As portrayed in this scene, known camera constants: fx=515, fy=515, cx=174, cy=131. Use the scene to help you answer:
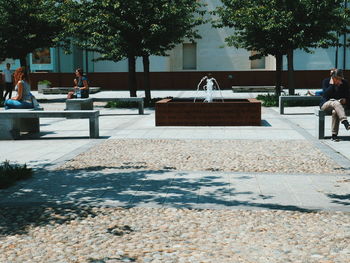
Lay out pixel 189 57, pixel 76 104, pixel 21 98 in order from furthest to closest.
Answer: pixel 189 57, pixel 76 104, pixel 21 98

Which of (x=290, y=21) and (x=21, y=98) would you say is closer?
(x=21, y=98)

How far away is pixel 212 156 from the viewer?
10.2 m

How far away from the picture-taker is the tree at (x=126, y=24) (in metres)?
22.0

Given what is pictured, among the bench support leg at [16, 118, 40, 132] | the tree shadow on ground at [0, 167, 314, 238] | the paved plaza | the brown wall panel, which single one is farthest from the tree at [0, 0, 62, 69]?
the tree shadow on ground at [0, 167, 314, 238]

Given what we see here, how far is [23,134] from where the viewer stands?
46.1ft

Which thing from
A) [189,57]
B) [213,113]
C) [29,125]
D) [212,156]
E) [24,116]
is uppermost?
[189,57]

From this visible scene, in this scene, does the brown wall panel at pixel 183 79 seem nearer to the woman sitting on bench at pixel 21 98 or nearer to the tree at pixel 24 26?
the tree at pixel 24 26

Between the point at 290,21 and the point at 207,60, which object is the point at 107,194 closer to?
the point at 290,21

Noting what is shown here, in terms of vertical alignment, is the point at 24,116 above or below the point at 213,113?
above

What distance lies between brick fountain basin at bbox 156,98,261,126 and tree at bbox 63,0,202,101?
6.90 metres

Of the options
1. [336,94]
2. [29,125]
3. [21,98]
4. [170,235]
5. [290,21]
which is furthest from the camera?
[290,21]

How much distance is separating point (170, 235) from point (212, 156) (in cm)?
498

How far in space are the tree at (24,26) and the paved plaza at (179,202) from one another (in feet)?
49.7

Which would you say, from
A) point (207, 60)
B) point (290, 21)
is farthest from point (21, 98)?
point (207, 60)
